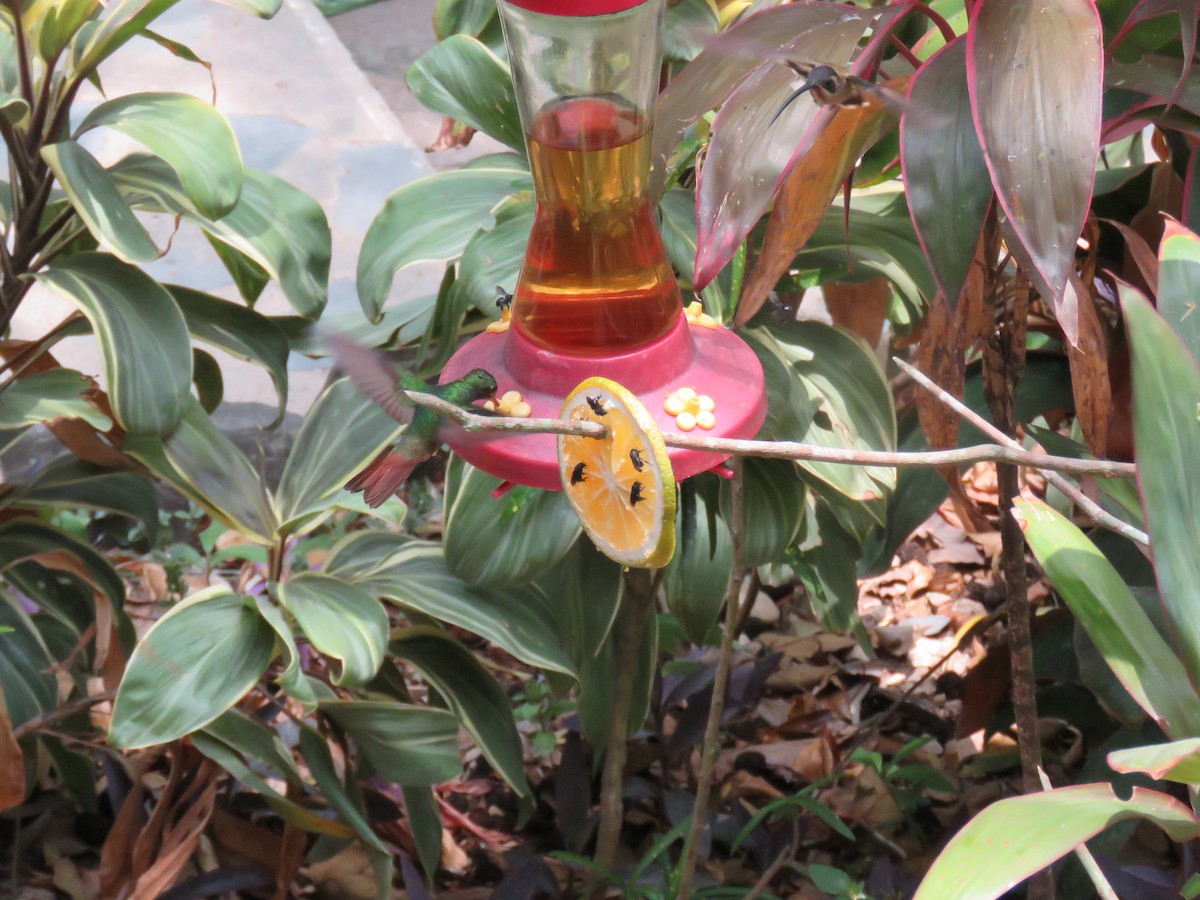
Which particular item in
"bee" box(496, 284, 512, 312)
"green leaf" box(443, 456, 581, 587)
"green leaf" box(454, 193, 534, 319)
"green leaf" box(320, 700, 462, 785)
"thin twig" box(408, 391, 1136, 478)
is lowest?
"green leaf" box(320, 700, 462, 785)

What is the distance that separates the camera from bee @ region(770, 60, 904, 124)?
30.1 inches

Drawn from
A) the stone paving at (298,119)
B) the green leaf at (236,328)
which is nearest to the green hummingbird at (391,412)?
the green leaf at (236,328)

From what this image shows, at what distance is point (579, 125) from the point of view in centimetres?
96

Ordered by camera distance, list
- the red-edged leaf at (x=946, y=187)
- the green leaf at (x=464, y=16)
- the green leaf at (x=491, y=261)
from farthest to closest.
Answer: the green leaf at (x=464, y=16) < the green leaf at (x=491, y=261) < the red-edged leaf at (x=946, y=187)

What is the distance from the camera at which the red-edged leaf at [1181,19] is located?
0.84 meters

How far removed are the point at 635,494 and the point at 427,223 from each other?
84cm

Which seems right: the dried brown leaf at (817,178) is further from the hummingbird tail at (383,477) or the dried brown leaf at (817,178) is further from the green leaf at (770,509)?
the green leaf at (770,509)

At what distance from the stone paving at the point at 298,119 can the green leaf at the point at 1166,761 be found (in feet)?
8.12

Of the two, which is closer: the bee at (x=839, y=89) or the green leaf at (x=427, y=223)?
the bee at (x=839, y=89)

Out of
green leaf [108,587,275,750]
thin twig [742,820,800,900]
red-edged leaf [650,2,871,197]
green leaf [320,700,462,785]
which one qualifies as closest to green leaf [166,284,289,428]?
green leaf [108,587,275,750]

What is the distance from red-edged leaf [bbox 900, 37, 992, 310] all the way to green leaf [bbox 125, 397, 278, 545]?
0.98 m

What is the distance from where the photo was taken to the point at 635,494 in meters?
0.70

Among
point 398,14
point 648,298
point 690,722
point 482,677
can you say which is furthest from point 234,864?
point 398,14

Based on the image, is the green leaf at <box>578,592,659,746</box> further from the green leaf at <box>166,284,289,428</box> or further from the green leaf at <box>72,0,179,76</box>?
the green leaf at <box>72,0,179,76</box>
